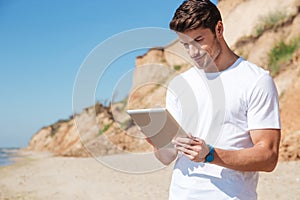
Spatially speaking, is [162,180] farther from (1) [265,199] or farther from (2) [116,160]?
(2) [116,160]

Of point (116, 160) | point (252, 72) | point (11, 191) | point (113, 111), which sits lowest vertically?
point (11, 191)

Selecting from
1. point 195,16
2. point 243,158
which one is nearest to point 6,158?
point 195,16

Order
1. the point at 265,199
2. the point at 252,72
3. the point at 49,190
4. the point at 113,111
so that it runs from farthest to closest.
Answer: the point at 49,190
the point at 265,199
the point at 113,111
the point at 252,72

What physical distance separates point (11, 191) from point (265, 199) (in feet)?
20.1

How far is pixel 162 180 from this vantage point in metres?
9.79

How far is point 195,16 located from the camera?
1.74 m

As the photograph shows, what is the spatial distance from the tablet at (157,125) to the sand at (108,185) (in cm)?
595

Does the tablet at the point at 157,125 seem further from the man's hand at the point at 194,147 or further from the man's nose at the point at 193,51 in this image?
the man's nose at the point at 193,51

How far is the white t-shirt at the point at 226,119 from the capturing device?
66.4 inches

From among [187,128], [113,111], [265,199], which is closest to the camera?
[187,128]

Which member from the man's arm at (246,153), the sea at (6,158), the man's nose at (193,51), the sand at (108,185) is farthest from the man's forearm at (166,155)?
the sea at (6,158)

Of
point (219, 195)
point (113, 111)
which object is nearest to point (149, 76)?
point (113, 111)

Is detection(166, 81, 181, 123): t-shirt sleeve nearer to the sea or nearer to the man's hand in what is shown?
the man's hand

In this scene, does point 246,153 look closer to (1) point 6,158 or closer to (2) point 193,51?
(2) point 193,51
